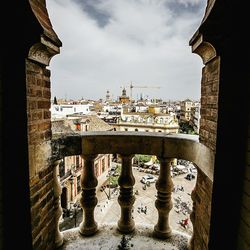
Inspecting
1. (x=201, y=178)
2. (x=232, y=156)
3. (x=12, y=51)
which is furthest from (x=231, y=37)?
(x=12, y=51)

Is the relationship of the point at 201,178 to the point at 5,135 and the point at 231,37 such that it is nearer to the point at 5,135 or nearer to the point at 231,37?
A: the point at 231,37

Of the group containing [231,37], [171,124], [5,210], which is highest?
[231,37]

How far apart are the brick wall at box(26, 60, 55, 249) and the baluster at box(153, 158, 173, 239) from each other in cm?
121

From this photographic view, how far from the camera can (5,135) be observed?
1646 mm

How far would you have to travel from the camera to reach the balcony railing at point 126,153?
2.25 m

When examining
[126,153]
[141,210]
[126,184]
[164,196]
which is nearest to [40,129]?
[126,153]

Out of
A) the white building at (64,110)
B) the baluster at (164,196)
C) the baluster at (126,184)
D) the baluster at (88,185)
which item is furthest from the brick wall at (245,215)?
the white building at (64,110)

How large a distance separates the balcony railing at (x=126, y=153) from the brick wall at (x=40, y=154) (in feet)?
0.53

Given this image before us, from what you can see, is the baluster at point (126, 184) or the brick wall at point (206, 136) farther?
the baluster at point (126, 184)

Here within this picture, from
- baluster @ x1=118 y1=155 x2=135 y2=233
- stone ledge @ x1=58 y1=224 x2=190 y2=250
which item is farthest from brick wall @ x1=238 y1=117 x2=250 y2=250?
baluster @ x1=118 y1=155 x2=135 y2=233

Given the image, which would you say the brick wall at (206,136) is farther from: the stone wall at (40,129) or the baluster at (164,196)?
the stone wall at (40,129)

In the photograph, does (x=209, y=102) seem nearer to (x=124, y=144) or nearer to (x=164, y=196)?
(x=124, y=144)

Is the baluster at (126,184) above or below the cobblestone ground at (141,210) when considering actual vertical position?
above

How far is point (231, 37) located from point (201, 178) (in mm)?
1293
